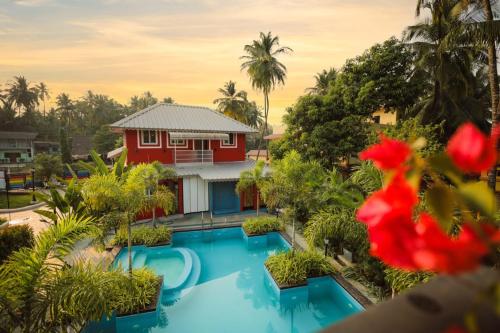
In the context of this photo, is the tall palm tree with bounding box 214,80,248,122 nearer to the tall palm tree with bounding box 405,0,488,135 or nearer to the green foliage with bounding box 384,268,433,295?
the tall palm tree with bounding box 405,0,488,135

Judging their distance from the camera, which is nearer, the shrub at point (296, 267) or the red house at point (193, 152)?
the shrub at point (296, 267)

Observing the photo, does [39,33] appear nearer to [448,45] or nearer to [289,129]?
[289,129]

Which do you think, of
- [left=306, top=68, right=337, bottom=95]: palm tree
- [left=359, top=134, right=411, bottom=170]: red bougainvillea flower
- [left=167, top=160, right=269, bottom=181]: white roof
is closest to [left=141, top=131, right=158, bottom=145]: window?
[left=167, top=160, right=269, bottom=181]: white roof

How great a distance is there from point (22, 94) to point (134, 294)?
57.4 metres

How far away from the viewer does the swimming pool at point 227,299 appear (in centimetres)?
729

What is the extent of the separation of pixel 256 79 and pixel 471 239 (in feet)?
88.3

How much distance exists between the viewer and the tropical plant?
13137 mm

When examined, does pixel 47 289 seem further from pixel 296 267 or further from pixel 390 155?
pixel 296 267

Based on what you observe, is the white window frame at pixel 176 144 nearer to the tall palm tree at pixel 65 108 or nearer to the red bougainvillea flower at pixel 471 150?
the red bougainvillea flower at pixel 471 150

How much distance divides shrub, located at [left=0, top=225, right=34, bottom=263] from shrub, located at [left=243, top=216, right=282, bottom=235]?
875 centimetres

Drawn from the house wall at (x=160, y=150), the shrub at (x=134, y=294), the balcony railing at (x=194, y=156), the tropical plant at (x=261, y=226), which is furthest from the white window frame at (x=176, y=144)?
the shrub at (x=134, y=294)

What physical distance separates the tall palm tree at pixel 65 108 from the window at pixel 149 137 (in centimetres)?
4230

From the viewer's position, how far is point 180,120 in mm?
19344

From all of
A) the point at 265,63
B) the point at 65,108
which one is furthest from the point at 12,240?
the point at 65,108
